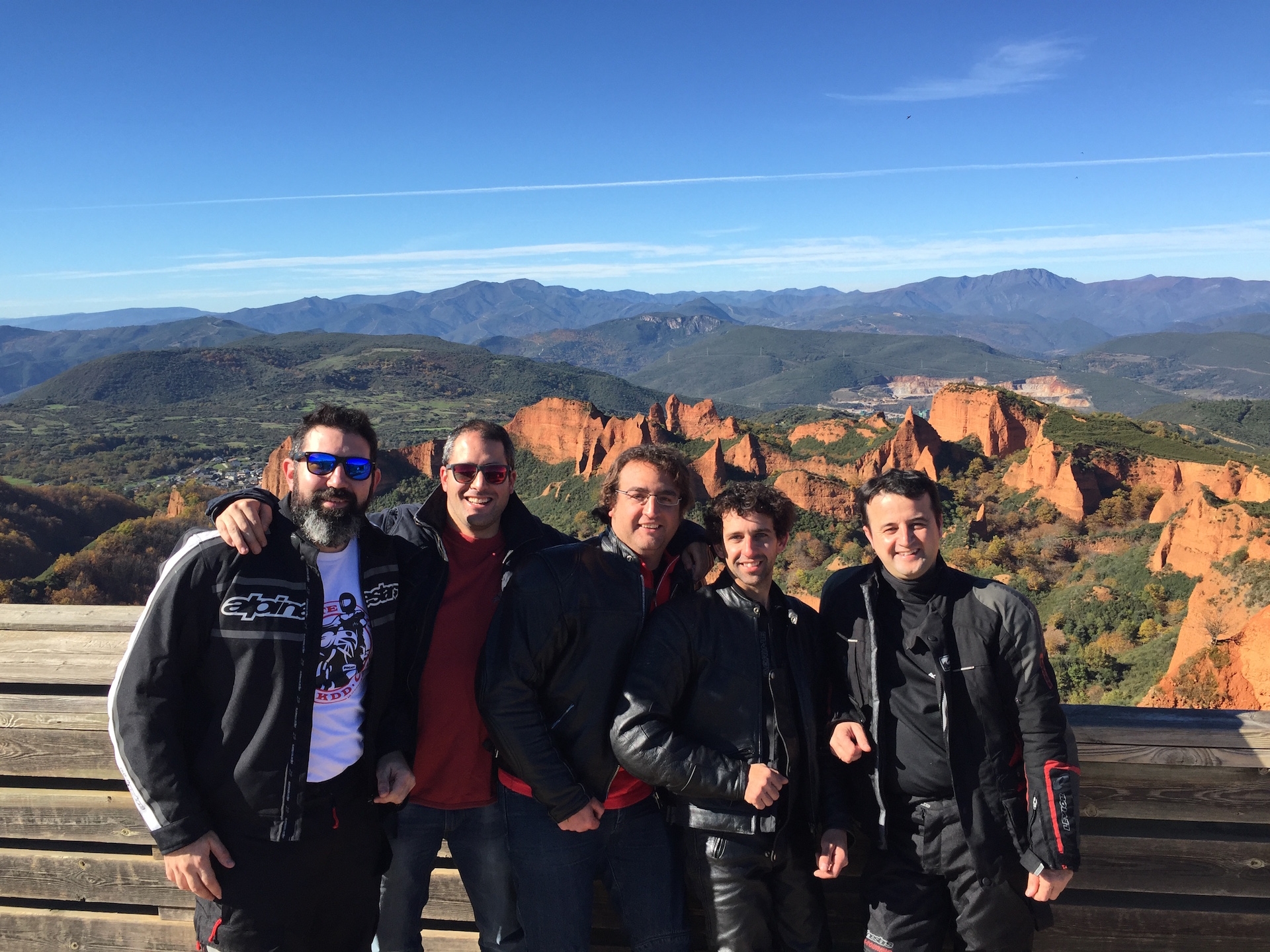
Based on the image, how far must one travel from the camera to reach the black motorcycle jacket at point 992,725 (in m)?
3.01

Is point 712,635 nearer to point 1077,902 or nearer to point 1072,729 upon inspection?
point 1072,729

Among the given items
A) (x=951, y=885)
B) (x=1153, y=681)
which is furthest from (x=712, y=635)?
(x=1153, y=681)

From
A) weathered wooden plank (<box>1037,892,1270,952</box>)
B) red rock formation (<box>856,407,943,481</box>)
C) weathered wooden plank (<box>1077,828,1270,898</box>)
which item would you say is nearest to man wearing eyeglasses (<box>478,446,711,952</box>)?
weathered wooden plank (<box>1037,892,1270,952</box>)

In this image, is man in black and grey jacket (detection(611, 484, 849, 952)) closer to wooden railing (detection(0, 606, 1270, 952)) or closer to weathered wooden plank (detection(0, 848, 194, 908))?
wooden railing (detection(0, 606, 1270, 952))

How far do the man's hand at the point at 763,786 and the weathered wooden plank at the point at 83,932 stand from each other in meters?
2.83

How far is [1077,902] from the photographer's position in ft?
11.4

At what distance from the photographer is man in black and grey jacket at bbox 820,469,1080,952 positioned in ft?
9.95

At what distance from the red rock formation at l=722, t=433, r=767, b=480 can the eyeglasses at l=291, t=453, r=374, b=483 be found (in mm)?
56783

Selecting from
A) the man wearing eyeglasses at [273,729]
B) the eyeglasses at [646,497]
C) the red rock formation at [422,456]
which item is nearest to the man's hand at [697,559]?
the eyeglasses at [646,497]

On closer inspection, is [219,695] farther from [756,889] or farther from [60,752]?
[756,889]

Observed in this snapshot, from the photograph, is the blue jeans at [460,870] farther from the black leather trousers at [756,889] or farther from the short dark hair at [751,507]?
the short dark hair at [751,507]

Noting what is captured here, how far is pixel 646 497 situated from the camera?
321 centimetres

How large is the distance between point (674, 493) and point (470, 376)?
16079 centimetres

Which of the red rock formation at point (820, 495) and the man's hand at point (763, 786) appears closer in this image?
the man's hand at point (763, 786)
